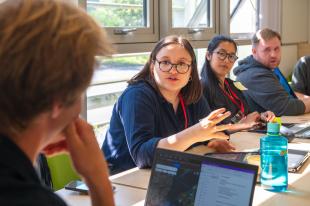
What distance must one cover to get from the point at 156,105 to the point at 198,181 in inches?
37.6

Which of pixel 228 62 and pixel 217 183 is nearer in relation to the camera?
pixel 217 183

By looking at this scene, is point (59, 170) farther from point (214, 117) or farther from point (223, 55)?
point (223, 55)

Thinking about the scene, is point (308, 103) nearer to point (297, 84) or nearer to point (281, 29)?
point (297, 84)

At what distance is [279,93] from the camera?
11.6 feet

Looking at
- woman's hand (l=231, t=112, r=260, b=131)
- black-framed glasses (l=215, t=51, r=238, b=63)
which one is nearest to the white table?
woman's hand (l=231, t=112, r=260, b=131)

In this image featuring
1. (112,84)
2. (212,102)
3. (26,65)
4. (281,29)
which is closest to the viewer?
(26,65)

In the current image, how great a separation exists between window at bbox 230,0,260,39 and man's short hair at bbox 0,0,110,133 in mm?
3998

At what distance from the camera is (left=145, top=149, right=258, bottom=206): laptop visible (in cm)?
123

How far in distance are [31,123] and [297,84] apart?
4.00 m

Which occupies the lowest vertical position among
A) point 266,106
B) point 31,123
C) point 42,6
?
point 266,106

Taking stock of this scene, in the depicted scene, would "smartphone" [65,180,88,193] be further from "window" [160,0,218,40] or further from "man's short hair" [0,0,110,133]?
"window" [160,0,218,40]

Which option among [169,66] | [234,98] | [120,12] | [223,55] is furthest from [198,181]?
[120,12]

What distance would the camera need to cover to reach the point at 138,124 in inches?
81.0

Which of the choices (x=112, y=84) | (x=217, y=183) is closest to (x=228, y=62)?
(x=112, y=84)
